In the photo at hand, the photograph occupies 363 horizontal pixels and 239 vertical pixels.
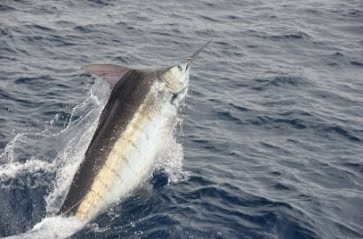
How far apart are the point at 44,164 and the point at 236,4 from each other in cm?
1609

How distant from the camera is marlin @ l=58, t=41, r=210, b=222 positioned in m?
8.84

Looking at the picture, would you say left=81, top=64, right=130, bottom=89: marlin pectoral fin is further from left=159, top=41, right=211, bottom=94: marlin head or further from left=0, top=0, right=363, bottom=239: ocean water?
left=0, top=0, right=363, bottom=239: ocean water

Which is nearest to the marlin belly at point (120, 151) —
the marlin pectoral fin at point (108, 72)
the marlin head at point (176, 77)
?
the marlin head at point (176, 77)

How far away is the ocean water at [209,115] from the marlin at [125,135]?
0.54 m

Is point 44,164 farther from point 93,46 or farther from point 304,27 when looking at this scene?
point 304,27

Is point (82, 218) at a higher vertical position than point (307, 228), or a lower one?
higher

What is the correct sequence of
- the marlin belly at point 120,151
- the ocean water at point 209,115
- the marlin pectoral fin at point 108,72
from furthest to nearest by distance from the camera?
the ocean water at point 209,115, the marlin pectoral fin at point 108,72, the marlin belly at point 120,151

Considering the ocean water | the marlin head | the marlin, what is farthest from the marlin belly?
A: the ocean water

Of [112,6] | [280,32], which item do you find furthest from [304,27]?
[112,6]

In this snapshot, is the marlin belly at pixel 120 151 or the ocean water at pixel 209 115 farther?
the ocean water at pixel 209 115

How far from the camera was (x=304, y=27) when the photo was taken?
2230 centimetres

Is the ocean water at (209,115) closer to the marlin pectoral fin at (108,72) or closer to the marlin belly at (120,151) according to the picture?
the marlin belly at (120,151)

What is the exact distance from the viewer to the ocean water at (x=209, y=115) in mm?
10172

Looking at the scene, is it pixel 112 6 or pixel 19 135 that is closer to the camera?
pixel 19 135
